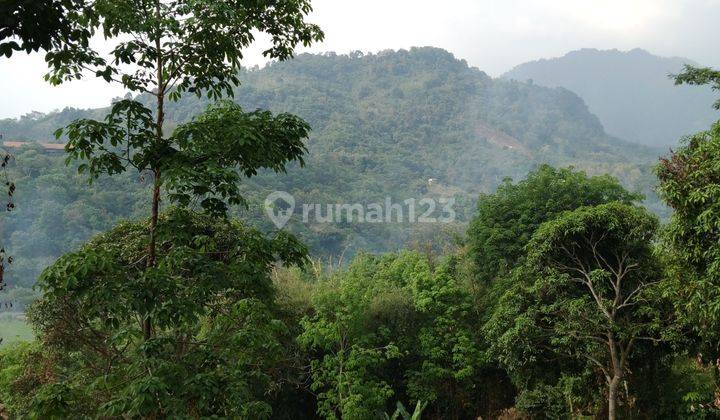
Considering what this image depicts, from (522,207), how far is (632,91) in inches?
5134

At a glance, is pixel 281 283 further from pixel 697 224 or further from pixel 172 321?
pixel 172 321

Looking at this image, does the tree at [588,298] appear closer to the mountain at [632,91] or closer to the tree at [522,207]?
the tree at [522,207]

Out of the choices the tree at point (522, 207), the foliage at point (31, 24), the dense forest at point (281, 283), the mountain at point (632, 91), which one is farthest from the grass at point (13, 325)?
the mountain at point (632, 91)

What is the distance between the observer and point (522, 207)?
1317cm

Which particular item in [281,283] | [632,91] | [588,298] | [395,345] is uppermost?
[632,91]

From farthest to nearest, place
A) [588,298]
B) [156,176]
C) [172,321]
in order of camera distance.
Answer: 1. [588,298]
2. [156,176]
3. [172,321]

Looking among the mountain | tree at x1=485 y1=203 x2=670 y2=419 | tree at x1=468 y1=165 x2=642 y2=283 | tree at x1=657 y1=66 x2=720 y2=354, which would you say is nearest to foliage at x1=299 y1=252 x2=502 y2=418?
tree at x1=468 y1=165 x2=642 y2=283

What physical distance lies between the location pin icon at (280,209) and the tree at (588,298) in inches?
792

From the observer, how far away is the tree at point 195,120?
3.76 m

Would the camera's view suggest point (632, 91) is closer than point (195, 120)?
No

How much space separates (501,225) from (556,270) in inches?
110
